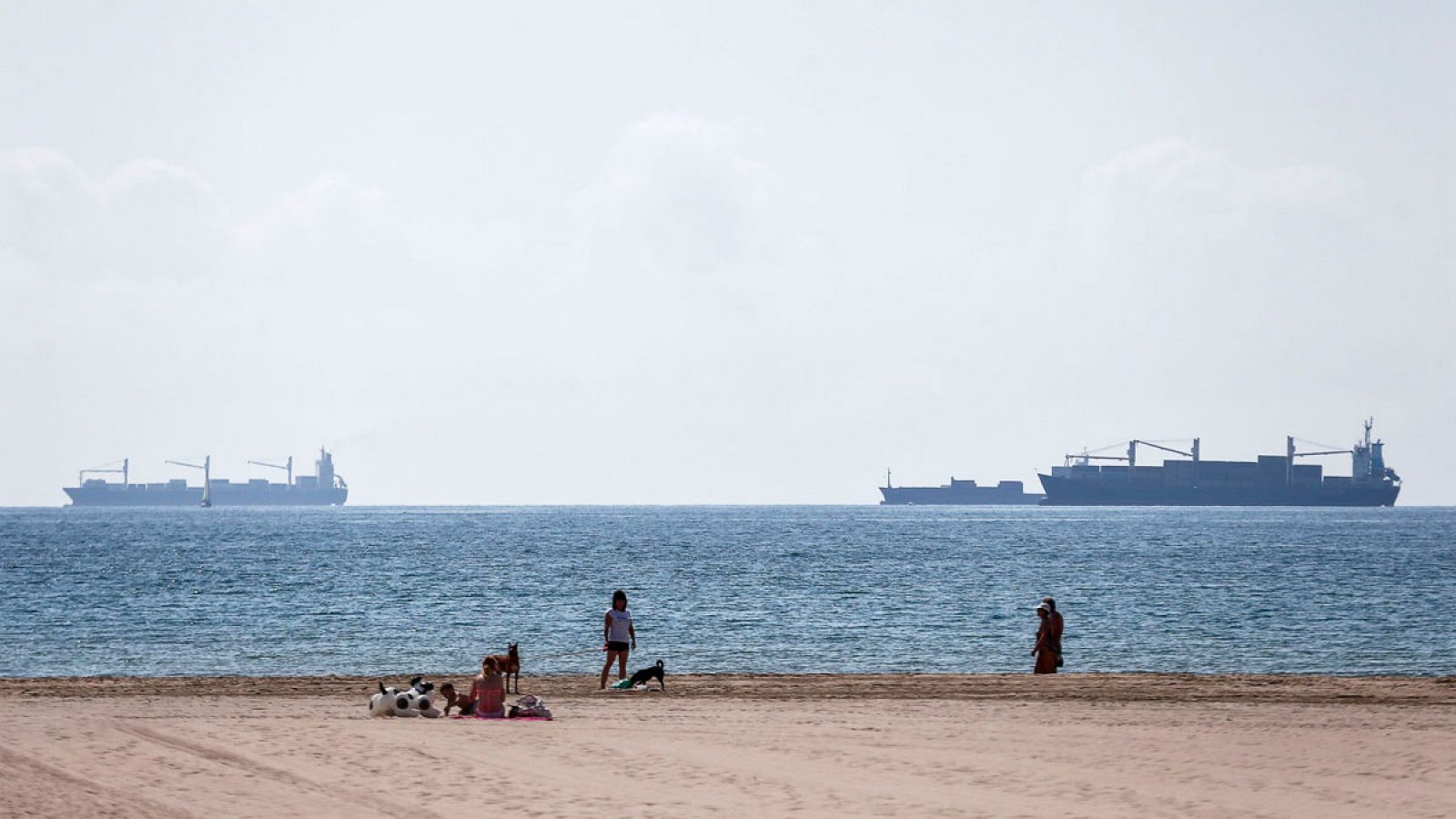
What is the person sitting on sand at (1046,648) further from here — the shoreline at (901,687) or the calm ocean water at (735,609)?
the calm ocean water at (735,609)

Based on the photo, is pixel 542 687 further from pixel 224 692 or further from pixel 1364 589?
pixel 1364 589

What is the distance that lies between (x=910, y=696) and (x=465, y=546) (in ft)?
303

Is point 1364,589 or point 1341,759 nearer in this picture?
point 1341,759

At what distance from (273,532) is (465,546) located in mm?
47123

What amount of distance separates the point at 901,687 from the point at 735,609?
25762mm

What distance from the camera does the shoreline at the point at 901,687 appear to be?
23339mm

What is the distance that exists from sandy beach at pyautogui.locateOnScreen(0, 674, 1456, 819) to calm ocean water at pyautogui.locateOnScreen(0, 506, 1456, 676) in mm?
11222

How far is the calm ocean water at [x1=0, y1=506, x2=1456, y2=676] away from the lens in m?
35.8

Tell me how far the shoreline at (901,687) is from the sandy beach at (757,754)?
16 centimetres

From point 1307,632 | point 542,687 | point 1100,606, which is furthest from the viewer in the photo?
point 1100,606

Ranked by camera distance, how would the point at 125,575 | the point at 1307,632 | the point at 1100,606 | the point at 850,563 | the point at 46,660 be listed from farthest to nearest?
the point at 850,563 → the point at 125,575 → the point at 1100,606 → the point at 1307,632 → the point at 46,660

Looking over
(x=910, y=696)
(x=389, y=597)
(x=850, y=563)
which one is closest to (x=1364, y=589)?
(x=850, y=563)

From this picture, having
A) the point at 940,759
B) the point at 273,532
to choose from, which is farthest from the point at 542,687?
the point at 273,532

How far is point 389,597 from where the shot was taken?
56.2 meters
